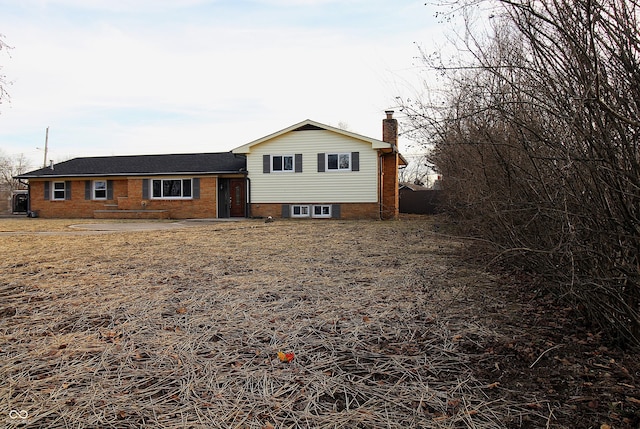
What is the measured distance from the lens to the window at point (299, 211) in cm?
1966

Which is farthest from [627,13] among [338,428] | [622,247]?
[338,428]

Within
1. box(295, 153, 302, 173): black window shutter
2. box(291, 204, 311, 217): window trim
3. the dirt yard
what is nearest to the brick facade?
box(291, 204, 311, 217): window trim

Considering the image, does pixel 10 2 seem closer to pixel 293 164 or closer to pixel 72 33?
pixel 72 33

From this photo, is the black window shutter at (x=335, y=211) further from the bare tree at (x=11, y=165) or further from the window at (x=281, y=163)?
the bare tree at (x=11, y=165)

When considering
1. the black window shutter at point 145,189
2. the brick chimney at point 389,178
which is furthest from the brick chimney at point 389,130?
the black window shutter at point 145,189

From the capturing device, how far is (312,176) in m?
19.4

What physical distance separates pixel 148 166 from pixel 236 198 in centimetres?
518

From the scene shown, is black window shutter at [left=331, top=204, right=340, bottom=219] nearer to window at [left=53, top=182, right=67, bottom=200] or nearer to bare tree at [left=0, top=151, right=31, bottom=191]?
window at [left=53, top=182, right=67, bottom=200]

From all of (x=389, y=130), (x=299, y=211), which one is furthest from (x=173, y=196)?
(x=389, y=130)

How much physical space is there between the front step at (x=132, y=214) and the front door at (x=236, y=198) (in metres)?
3.21

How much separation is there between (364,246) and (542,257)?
5624mm

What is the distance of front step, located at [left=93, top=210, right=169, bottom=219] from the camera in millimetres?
21000

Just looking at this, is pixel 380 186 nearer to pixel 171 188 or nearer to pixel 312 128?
pixel 312 128

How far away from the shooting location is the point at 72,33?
400 inches
